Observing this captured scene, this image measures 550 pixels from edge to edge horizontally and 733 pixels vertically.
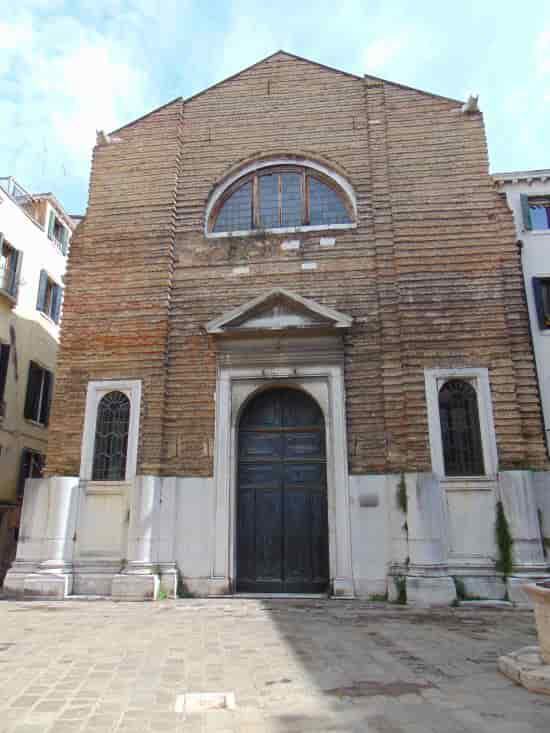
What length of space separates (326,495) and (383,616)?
276 cm

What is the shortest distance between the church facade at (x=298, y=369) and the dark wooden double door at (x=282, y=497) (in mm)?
41

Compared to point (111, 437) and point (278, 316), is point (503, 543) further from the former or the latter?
point (111, 437)

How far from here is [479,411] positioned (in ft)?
34.3

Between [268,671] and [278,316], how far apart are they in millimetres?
7196

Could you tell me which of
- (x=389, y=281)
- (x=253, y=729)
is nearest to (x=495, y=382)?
(x=389, y=281)

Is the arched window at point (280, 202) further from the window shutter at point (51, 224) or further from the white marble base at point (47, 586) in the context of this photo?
the window shutter at point (51, 224)

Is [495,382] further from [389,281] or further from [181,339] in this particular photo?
[181,339]

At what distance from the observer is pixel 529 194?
13.9 m

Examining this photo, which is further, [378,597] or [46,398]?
[46,398]

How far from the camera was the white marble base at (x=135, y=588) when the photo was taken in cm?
989

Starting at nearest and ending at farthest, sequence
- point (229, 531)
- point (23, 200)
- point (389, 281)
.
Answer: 1. point (229, 531)
2. point (389, 281)
3. point (23, 200)

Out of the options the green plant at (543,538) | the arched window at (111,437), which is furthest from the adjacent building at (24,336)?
the green plant at (543,538)

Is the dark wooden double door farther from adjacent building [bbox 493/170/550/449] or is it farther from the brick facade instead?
adjacent building [bbox 493/170/550/449]

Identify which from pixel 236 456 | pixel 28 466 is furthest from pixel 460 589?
pixel 28 466
